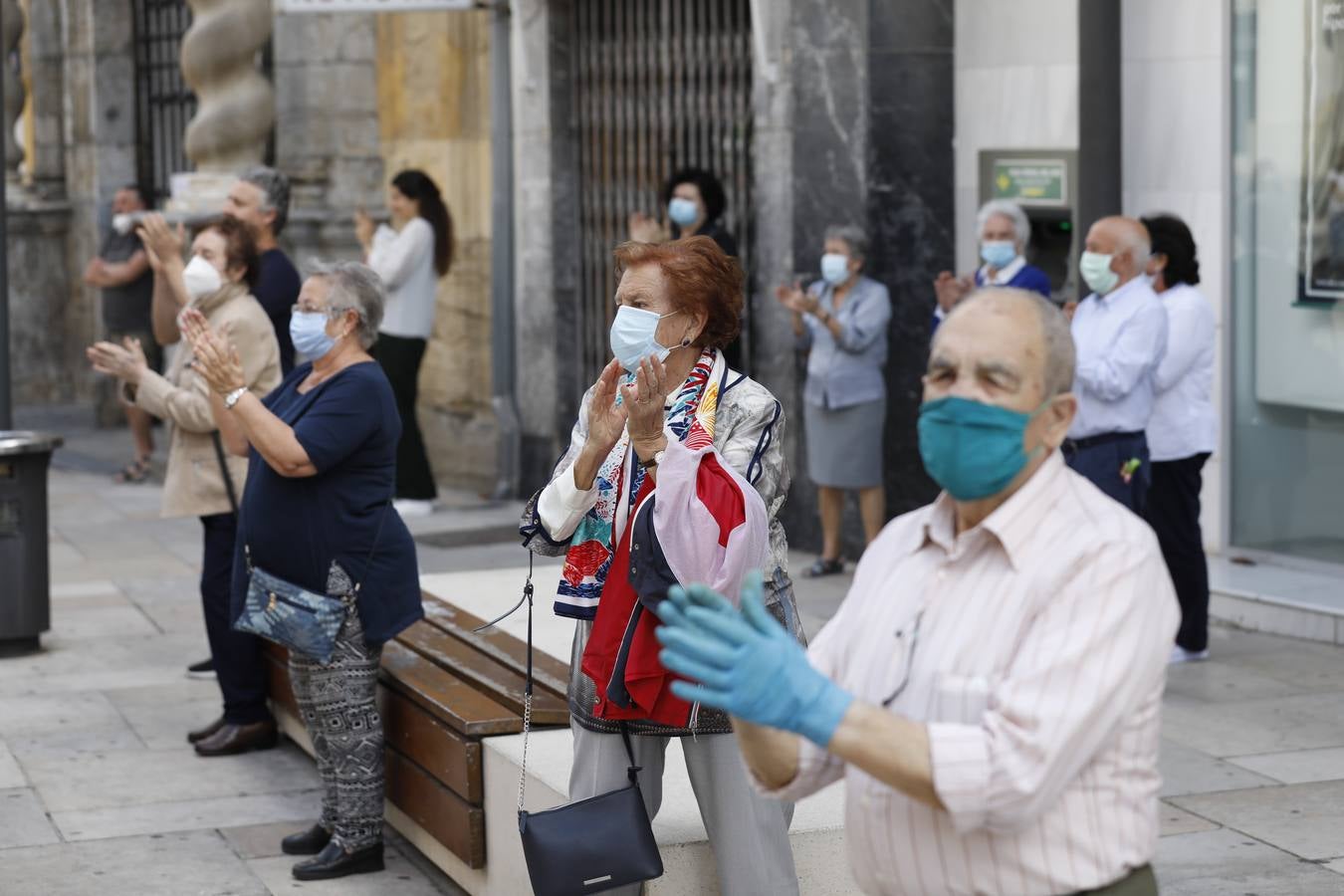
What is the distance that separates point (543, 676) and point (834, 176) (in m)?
5.25

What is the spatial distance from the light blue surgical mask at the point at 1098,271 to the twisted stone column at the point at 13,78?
12.2 meters

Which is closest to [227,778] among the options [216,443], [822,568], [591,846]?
[216,443]

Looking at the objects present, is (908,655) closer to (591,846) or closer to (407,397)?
(591,846)

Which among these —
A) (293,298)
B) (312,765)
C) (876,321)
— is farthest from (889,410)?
(312,765)

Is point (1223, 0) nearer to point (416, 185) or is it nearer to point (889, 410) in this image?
point (889, 410)

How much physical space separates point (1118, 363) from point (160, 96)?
41.9 ft

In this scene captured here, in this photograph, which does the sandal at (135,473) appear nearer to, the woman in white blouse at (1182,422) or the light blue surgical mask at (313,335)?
the woman in white blouse at (1182,422)

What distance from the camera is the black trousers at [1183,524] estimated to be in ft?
25.9

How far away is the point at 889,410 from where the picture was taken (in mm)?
10367

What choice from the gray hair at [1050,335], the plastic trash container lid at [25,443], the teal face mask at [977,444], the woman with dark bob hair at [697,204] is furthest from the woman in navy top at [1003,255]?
the teal face mask at [977,444]

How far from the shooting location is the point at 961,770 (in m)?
2.64

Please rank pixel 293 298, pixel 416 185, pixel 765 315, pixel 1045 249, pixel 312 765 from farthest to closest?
pixel 416 185 → pixel 765 315 → pixel 1045 249 → pixel 293 298 → pixel 312 765

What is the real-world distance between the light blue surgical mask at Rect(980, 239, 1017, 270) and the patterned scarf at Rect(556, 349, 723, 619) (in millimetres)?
4656

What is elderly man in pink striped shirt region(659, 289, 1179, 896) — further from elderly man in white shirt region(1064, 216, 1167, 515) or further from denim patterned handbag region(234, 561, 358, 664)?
elderly man in white shirt region(1064, 216, 1167, 515)
